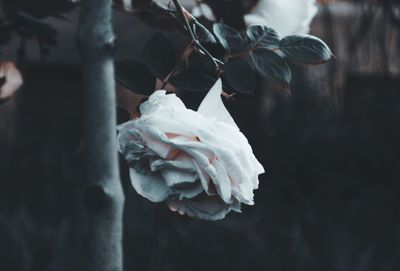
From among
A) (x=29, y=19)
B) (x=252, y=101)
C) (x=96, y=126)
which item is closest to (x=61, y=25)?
(x=252, y=101)

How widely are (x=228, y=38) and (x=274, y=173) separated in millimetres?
2653

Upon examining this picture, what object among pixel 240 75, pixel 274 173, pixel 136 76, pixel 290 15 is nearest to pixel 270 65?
pixel 240 75

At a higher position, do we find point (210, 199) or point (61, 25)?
point (210, 199)

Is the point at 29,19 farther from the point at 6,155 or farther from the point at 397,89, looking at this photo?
the point at 397,89

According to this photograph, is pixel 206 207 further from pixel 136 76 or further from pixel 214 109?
pixel 136 76

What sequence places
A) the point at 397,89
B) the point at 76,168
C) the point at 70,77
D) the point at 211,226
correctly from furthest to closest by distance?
the point at 70,77 < the point at 397,89 < the point at 76,168 < the point at 211,226

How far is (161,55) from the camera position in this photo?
95cm

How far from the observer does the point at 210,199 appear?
30.4 inches

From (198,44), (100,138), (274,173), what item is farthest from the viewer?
(274,173)

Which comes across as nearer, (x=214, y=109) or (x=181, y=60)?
(x=214, y=109)

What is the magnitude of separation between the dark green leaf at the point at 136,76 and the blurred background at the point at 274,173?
1.60 m

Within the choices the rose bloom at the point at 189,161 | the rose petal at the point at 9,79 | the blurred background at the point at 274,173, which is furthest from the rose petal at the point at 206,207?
the blurred background at the point at 274,173

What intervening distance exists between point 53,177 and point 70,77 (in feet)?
3.96

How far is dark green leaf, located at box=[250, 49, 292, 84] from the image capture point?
89 cm
